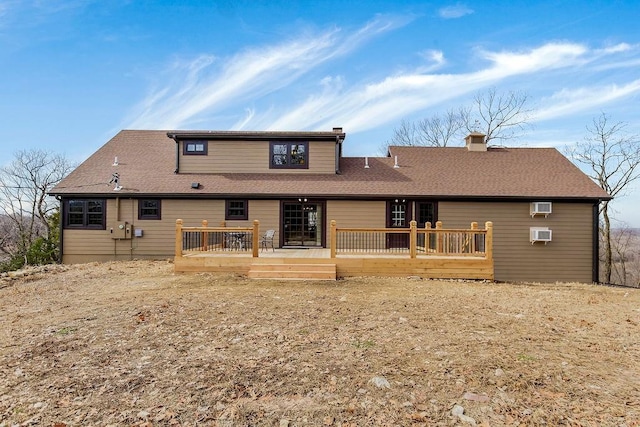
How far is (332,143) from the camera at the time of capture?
14469 millimetres

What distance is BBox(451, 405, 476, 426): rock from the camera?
9.09ft

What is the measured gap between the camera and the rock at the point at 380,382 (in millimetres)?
3320

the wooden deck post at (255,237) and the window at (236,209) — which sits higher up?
the window at (236,209)

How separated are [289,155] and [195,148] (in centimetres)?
393

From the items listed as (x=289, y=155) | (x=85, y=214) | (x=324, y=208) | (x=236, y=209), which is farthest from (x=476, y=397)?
(x=85, y=214)

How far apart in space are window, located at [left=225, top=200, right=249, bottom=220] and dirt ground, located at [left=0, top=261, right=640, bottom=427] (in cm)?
640

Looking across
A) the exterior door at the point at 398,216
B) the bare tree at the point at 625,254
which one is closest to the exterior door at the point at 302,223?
the exterior door at the point at 398,216

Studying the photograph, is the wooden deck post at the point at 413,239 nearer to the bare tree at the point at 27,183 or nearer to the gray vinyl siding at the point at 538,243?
the gray vinyl siding at the point at 538,243

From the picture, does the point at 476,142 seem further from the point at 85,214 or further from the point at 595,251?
the point at 85,214

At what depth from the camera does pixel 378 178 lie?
14289mm

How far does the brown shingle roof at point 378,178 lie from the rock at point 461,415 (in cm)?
1042

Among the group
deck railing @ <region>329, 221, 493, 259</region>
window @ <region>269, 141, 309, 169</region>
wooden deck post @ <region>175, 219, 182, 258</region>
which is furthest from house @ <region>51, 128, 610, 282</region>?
wooden deck post @ <region>175, 219, 182, 258</region>

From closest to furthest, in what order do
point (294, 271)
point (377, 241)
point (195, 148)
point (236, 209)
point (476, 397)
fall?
point (476, 397) < point (294, 271) < point (377, 241) < point (236, 209) < point (195, 148)

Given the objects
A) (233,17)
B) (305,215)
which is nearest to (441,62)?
(233,17)
